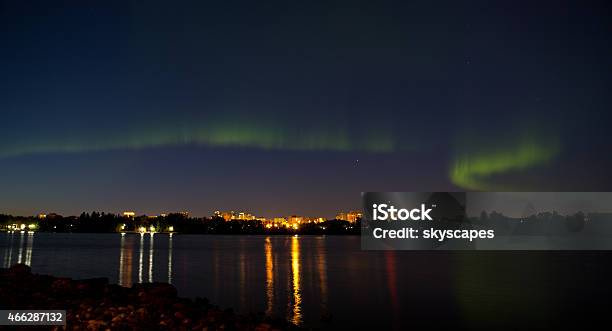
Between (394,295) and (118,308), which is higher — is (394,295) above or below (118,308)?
below

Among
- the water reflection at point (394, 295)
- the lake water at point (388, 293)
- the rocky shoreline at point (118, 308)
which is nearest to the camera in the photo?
the rocky shoreline at point (118, 308)

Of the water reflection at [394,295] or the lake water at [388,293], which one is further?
the lake water at [388,293]

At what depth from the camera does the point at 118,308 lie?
20.9 m

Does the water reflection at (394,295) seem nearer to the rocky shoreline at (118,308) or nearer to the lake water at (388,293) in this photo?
the lake water at (388,293)

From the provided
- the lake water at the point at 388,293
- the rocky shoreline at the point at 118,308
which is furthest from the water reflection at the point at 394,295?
the rocky shoreline at the point at 118,308

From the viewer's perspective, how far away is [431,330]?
27438 millimetres

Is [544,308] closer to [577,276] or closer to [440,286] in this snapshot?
[440,286]

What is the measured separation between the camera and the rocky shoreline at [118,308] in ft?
64.2

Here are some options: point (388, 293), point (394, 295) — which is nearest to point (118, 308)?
point (394, 295)

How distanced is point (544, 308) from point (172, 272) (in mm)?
41155

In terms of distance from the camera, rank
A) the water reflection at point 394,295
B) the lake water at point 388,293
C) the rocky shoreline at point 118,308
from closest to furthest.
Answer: the rocky shoreline at point 118,308 → the water reflection at point 394,295 → the lake water at point 388,293

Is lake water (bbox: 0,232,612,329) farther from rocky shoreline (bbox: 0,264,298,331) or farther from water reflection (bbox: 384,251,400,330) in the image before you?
rocky shoreline (bbox: 0,264,298,331)

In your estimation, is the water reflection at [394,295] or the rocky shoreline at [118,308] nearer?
the rocky shoreline at [118,308]

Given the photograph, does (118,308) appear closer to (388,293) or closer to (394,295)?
(394,295)
